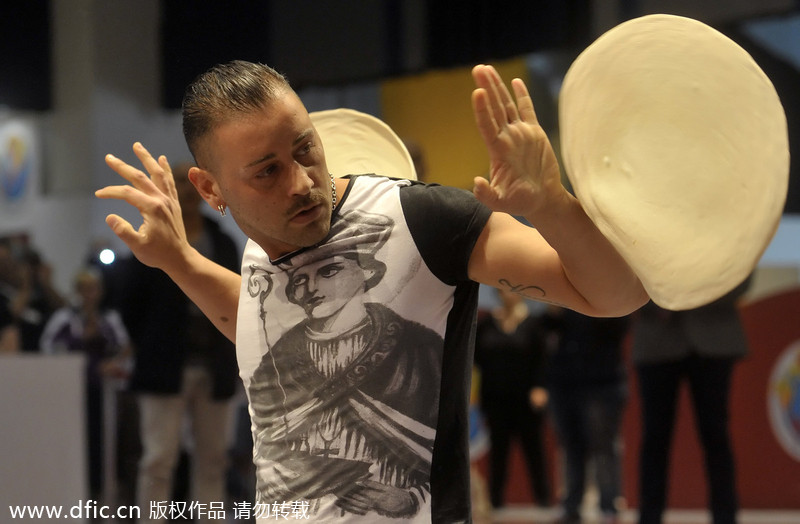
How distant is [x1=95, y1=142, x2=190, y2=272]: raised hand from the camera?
4.97 ft

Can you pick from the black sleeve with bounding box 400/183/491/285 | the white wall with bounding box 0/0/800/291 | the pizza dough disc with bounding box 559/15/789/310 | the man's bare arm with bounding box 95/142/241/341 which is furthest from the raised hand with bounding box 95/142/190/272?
the white wall with bounding box 0/0/800/291

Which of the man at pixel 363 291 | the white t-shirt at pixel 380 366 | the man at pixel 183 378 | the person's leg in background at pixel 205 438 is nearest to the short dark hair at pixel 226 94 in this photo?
the man at pixel 363 291

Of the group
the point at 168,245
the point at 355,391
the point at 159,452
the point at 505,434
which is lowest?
the point at 505,434

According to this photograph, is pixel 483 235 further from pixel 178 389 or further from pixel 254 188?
pixel 178 389

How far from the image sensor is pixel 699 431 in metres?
3.12

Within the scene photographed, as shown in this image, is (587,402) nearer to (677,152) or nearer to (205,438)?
(205,438)

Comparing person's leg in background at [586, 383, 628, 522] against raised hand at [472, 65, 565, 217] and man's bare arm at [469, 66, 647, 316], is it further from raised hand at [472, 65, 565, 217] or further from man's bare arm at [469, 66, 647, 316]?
raised hand at [472, 65, 565, 217]

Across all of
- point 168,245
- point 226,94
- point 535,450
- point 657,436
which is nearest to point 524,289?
point 226,94

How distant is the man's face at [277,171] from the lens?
1.24 metres

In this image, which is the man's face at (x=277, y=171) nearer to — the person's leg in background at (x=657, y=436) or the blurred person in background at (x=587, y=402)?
the person's leg in background at (x=657, y=436)

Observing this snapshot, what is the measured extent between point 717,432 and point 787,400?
5.82 feet

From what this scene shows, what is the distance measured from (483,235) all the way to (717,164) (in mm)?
316

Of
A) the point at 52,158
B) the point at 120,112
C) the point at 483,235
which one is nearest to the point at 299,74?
the point at 120,112

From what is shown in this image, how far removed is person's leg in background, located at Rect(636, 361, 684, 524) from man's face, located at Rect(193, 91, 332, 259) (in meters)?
2.14
